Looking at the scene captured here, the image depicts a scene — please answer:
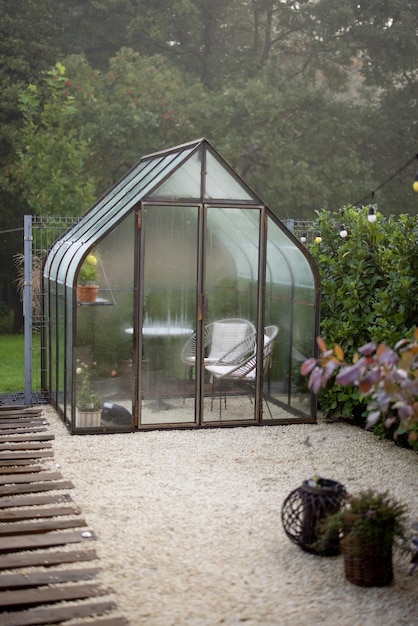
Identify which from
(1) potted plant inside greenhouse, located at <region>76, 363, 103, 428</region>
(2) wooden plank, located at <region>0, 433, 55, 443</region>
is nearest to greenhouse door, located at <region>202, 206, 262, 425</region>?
(1) potted plant inside greenhouse, located at <region>76, 363, 103, 428</region>

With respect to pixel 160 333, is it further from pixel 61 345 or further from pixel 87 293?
pixel 61 345

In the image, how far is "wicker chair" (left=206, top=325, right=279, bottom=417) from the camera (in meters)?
8.85

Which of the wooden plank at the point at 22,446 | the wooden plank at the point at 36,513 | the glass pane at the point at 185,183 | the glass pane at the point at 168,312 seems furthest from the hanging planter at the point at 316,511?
the glass pane at the point at 185,183

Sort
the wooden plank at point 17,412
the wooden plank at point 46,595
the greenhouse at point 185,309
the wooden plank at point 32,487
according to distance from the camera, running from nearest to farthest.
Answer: the wooden plank at point 46,595
the wooden plank at point 32,487
the greenhouse at point 185,309
the wooden plank at point 17,412

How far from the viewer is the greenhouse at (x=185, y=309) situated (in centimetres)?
845

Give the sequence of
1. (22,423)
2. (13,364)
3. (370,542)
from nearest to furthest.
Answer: (370,542), (22,423), (13,364)

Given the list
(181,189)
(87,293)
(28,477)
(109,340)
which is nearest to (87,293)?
(87,293)

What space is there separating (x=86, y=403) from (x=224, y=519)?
284 centimetres

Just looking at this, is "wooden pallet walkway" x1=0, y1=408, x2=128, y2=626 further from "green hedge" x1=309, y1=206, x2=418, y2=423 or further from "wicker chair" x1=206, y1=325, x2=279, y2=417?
"green hedge" x1=309, y1=206, x2=418, y2=423

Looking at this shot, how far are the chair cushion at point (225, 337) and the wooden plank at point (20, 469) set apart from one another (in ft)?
7.75

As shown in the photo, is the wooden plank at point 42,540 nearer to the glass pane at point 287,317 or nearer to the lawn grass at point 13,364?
the glass pane at point 287,317

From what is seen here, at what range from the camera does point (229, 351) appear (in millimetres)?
8875

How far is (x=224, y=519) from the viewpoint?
604cm

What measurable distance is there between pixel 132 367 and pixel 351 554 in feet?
13.4
